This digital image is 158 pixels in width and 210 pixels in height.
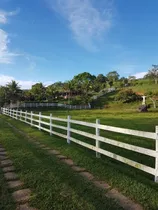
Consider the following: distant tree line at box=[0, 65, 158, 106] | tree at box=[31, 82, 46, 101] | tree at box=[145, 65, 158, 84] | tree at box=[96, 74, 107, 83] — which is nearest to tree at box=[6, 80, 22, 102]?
distant tree line at box=[0, 65, 158, 106]

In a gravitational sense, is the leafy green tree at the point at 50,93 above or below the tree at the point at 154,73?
below

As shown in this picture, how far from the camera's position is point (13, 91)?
47250 mm

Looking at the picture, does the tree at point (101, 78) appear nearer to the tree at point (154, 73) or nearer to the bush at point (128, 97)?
the tree at point (154, 73)

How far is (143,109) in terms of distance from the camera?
1197 inches

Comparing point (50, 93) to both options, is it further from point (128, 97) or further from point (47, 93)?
point (128, 97)

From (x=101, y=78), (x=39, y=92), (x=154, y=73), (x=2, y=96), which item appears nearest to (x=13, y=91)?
(x=2, y=96)

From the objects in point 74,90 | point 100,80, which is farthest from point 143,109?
point 100,80

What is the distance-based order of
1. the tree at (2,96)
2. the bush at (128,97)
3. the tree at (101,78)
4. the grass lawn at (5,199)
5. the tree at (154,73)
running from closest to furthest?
1. the grass lawn at (5,199)
2. the tree at (2,96)
3. the bush at (128,97)
4. the tree at (154,73)
5. the tree at (101,78)

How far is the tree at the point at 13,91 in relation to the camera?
152 feet

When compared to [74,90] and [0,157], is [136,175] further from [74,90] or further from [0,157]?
[74,90]

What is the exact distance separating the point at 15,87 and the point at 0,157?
4407 centimetres

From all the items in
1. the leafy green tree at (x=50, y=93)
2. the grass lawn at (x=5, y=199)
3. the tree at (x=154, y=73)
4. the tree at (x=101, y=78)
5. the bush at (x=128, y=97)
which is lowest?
the grass lawn at (x=5, y=199)

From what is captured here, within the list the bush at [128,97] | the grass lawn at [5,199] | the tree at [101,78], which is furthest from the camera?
the tree at [101,78]

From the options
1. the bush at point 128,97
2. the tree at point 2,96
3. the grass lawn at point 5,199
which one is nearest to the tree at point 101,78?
the bush at point 128,97
